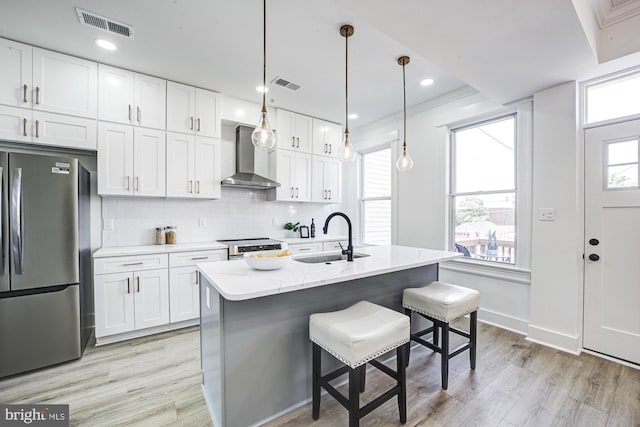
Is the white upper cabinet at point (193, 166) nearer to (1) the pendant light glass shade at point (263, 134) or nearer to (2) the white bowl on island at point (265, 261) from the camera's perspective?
(1) the pendant light glass shade at point (263, 134)

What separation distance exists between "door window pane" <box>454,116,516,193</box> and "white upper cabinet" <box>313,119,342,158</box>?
188cm

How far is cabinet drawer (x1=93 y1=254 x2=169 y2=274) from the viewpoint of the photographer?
8.38ft

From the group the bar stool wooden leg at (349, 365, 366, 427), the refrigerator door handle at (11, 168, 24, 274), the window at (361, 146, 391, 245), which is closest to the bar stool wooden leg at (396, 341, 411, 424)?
the bar stool wooden leg at (349, 365, 366, 427)

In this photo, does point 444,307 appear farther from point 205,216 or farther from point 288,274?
point 205,216

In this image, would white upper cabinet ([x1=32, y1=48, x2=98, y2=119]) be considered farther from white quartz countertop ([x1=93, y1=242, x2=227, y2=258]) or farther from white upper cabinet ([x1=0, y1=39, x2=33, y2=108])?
white quartz countertop ([x1=93, y1=242, x2=227, y2=258])

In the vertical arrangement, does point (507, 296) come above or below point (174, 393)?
above

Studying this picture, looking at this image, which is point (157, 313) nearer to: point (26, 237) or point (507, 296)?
point (26, 237)

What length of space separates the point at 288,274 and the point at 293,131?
2947mm

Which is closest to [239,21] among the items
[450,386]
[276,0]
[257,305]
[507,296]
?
[276,0]

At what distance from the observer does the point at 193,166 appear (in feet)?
10.8

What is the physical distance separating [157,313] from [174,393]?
115 cm

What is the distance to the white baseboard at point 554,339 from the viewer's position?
2.45 meters

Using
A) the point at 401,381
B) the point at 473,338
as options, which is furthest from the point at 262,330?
the point at 473,338

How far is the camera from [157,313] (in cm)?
281
